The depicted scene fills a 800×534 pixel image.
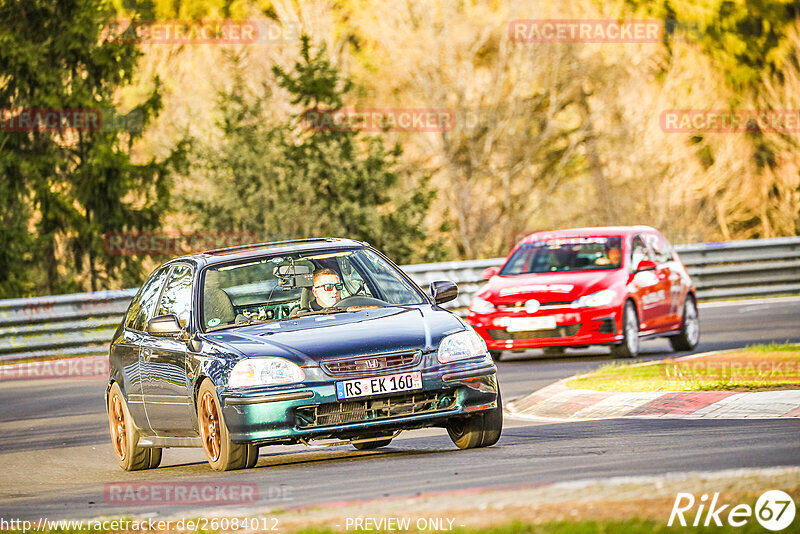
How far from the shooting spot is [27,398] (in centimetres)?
1819

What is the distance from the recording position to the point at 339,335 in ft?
33.1

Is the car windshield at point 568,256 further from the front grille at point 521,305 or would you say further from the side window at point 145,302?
the side window at point 145,302

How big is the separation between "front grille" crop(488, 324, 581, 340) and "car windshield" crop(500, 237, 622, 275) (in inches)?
45.1

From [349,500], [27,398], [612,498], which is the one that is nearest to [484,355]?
[349,500]

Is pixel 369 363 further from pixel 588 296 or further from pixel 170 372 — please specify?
pixel 588 296

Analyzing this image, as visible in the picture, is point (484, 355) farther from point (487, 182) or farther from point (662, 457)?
point (487, 182)

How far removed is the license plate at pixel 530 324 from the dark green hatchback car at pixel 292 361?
6679 mm

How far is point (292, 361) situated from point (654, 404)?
3.98 m

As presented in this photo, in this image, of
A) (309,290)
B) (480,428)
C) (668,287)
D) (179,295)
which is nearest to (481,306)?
(668,287)

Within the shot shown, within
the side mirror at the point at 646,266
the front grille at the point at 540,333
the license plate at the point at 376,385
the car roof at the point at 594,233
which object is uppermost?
the license plate at the point at 376,385

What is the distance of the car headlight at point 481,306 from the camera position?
1875 centimetres

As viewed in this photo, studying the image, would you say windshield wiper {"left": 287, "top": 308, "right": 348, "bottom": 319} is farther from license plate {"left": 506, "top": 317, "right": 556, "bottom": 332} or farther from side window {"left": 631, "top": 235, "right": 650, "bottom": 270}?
side window {"left": 631, "top": 235, "right": 650, "bottom": 270}

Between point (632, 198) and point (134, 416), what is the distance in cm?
3031

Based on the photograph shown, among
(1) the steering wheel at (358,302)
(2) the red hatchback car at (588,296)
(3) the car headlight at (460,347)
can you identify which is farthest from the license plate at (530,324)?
(3) the car headlight at (460,347)
